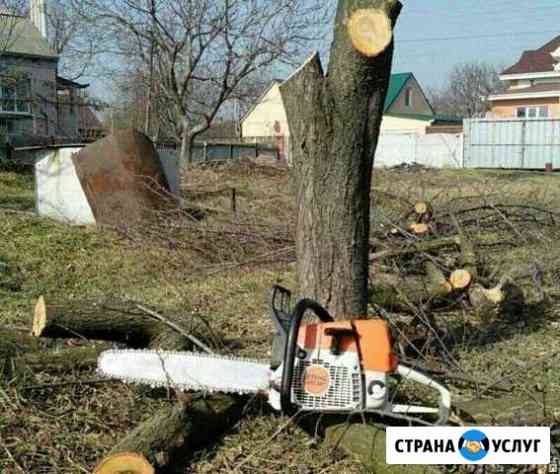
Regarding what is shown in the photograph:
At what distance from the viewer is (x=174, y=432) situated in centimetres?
281

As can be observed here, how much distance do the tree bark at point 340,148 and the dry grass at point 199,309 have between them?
76 cm

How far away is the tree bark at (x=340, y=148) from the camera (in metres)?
3.08

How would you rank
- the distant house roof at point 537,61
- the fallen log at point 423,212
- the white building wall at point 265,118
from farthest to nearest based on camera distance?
1. the white building wall at point 265,118
2. the distant house roof at point 537,61
3. the fallen log at point 423,212

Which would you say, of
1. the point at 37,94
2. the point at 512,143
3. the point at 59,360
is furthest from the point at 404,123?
the point at 59,360

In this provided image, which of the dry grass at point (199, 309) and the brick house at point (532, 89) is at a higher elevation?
the brick house at point (532, 89)

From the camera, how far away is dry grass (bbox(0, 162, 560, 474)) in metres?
2.88

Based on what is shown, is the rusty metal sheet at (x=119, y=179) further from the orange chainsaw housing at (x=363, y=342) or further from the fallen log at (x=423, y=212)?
the orange chainsaw housing at (x=363, y=342)

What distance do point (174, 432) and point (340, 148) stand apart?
153 centimetres

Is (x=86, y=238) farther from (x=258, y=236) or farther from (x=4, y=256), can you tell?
(x=258, y=236)

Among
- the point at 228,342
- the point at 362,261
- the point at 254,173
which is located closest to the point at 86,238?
the point at 228,342

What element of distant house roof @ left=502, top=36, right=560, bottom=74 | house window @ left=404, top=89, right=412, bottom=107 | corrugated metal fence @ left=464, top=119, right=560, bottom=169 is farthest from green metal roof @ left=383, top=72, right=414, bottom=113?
corrugated metal fence @ left=464, top=119, right=560, bottom=169

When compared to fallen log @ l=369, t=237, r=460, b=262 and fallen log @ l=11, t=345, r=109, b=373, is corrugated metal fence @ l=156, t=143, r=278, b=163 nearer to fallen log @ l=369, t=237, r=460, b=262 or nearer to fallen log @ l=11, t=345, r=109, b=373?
fallen log @ l=369, t=237, r=460, b=262

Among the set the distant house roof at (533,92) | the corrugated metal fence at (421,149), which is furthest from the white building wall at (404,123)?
the corrugated metal fence at (421,149)

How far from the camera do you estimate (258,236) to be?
245 inches
